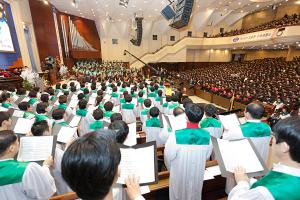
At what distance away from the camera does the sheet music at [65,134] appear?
102 inches

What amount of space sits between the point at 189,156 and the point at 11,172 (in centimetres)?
200

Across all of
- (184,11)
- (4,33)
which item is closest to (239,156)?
(184,11)

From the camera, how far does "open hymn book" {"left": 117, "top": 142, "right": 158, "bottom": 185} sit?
154 cm

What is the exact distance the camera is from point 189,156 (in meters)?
2.48

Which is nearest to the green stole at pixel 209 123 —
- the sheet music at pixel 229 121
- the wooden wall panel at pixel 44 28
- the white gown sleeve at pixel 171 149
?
the sheet music at pixel 229 121

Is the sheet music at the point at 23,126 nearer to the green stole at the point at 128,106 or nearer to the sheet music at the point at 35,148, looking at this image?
the sheet music at the point at 35,148

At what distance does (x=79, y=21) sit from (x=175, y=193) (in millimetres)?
22114

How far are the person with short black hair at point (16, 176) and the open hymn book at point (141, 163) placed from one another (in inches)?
33.7

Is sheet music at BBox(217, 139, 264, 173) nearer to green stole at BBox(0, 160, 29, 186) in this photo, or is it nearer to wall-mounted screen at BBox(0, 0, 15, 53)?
green stole at BBox(0, 160, 29, 186)

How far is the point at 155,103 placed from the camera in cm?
671

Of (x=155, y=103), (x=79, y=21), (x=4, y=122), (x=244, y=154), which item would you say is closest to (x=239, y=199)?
(x=244, y=154)

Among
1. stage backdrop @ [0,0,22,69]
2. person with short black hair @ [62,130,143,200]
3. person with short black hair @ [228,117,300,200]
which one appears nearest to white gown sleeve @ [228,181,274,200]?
→ person with short black hair @ [228,117,300,200]

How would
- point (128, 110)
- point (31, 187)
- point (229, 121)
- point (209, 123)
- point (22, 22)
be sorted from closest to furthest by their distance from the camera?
1. point (31, 187)
2. point (229, 121)
3. point (209, 123)
4. point (128, 110)
5. point (22, 22)

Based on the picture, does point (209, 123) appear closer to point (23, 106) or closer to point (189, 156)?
point (189, 156)
